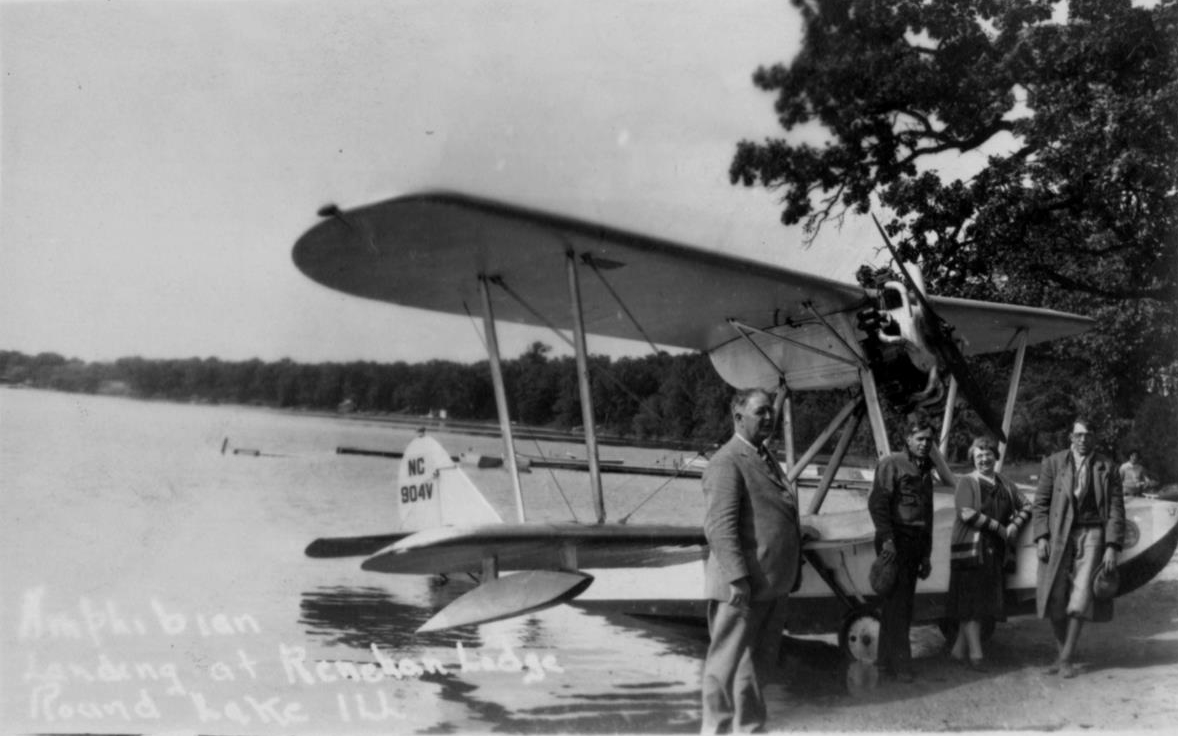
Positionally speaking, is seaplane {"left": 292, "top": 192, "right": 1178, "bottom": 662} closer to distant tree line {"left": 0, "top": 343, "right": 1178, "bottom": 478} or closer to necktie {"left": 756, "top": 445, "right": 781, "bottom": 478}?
distant tree line {"left": 0, "top": 343, "right": 1178, "bottom": 478}

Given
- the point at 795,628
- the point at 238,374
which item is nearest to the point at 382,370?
Result: the point at 238,374

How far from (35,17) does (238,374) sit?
22.4ft

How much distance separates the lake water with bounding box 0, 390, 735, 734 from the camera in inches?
193

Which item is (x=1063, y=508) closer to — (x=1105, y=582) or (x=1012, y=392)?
(x=1105, y=582)

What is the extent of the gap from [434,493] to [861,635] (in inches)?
151

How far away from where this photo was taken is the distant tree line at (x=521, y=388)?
8617 millimetres

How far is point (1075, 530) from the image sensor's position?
5.24 metres

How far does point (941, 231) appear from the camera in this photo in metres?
9.77

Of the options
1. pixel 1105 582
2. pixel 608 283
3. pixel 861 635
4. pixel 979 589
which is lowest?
pixel 861 635

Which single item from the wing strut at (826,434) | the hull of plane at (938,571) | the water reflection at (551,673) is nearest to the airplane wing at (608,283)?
the wing strut at (826,434)

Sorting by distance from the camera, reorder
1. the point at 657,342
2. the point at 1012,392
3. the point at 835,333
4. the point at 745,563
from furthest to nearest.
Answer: the point at 657,342 → the point at 1012,392 → the point at 835,333 → the point at 745,563

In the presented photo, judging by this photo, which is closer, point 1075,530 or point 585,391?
point 585,391

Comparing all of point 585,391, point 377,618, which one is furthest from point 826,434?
point 377,618

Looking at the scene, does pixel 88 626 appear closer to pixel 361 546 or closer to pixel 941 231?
pixel 361 546
